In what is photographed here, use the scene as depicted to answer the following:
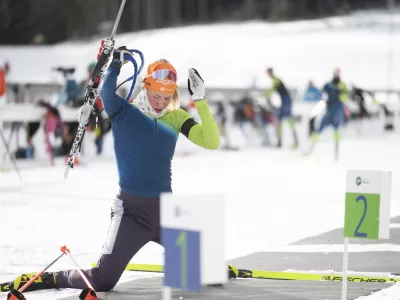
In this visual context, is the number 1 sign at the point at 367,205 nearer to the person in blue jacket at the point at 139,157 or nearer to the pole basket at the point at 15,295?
the person in blue jacket at the point at 139,157

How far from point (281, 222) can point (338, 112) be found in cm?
923

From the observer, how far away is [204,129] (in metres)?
6.78

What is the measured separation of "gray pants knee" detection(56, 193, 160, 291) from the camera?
674 cm

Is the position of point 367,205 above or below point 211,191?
above

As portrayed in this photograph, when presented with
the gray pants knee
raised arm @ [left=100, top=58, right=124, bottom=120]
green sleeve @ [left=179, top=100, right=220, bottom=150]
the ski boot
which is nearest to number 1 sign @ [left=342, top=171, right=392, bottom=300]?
green sleeve @ [left=179, top=100, right=220, bottom=150]

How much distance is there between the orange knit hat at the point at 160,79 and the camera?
676 centimetres

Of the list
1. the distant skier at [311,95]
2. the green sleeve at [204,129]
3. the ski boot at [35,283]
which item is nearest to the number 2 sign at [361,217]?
the green sleeve at [204,129]

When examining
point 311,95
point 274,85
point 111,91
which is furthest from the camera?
point 311,95

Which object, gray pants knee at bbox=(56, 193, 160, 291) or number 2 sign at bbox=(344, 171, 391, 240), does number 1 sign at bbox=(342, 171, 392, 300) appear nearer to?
number 2 sign at bbox=(344, 171, 391, 240)

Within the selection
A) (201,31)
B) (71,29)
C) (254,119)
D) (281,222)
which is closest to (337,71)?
(254,119)

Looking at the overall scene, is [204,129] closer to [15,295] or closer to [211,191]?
[15,295]

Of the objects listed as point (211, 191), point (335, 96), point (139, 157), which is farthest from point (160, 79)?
point (335, 96)

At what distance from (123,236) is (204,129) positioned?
906 millimetres

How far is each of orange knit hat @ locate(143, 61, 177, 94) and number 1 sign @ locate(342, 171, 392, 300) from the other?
4.56ft
